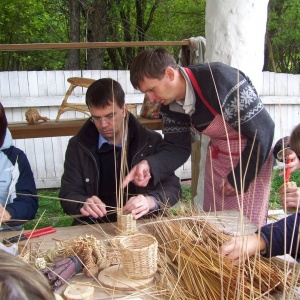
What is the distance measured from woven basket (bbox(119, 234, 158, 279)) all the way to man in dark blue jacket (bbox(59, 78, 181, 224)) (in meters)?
0.74

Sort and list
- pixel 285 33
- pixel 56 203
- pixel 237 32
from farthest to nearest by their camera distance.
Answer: pixel 285 33
pixel 56 203
pixel 237 32

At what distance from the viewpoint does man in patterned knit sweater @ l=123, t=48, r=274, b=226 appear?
1.91 metres

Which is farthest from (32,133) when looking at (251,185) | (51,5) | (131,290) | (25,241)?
(51,5)

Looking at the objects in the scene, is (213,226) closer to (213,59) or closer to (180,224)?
(180,224)

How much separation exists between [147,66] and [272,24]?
6.97 meters

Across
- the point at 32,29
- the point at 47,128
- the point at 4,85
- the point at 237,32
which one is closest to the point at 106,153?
the point at 47,128

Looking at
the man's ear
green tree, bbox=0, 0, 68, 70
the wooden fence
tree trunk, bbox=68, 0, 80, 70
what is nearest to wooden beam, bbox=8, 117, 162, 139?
the man's ear

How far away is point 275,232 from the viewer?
140 centimetres

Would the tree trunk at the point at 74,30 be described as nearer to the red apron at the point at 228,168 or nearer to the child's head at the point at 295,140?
the red apron at the point at 228,168

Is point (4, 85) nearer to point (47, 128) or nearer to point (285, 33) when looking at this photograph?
point (47, 128)

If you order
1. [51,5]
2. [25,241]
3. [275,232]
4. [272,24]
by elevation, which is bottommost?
[25,241]

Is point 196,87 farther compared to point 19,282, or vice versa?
point 196,87

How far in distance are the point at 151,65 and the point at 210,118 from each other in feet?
1.31

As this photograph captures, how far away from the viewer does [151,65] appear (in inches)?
74.7
